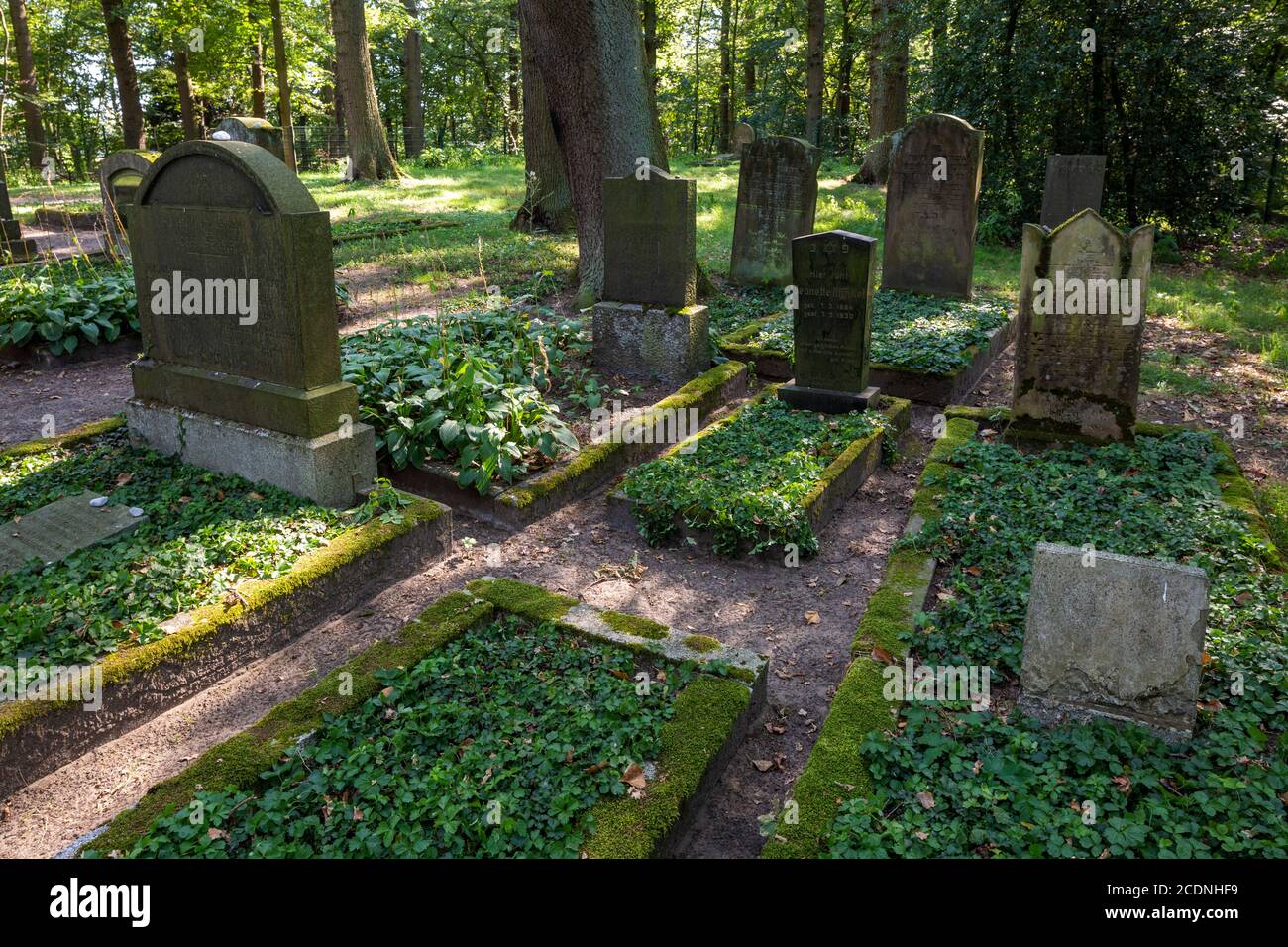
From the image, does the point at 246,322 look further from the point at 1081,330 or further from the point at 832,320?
the point at 1081,330

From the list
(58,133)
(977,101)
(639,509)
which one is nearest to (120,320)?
(639,509)

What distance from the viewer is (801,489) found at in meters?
5.98

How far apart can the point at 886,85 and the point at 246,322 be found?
17.5 m

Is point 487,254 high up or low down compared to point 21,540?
up

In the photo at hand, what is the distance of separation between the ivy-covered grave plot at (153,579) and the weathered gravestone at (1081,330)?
4.46 metres

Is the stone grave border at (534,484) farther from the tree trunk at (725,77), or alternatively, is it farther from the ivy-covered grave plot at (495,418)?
the tree trunk at (725,77)

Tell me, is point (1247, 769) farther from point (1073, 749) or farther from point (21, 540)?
point (21, 540)

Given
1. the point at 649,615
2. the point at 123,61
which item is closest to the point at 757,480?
the point at 649,615

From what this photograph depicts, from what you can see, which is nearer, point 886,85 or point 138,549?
point 138,549

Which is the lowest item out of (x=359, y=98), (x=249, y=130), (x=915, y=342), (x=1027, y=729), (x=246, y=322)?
(x=1027, y=729)

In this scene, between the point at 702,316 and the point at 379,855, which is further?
the point at 702,316

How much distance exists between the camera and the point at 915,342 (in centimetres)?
911

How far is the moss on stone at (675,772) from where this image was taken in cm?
320

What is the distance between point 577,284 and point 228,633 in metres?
7.69
